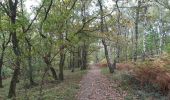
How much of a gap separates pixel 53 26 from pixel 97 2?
1705 cm

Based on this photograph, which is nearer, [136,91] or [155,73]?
[136,91]

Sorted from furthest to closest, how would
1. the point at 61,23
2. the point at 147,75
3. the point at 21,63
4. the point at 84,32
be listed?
the point at 84,32 → the point at 147,75 → the point at 61,23 → the point at 21,63

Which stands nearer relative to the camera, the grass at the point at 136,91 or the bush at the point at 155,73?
the grass at the point at 136,91

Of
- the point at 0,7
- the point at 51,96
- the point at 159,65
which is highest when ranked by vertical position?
the point at 0,7

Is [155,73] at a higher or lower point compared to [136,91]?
higher

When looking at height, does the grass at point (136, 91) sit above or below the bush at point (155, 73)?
below

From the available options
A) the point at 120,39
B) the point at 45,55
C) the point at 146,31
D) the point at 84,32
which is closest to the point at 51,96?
the point at 45,55

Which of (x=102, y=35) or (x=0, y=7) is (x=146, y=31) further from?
(x=0, y=7)

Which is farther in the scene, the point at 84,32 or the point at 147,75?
the point at 84,32

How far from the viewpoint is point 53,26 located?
1717 centimetres

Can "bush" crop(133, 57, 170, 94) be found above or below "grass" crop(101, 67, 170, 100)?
above

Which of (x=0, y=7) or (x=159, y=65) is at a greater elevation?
(x=0, y=7)

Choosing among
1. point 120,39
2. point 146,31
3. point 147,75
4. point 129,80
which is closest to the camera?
point 147,75

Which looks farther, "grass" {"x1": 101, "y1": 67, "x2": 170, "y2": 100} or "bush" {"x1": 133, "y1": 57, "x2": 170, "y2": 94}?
"bush" {"x1": 133, "y1": 57, "x2": 170, "y2": 94}
